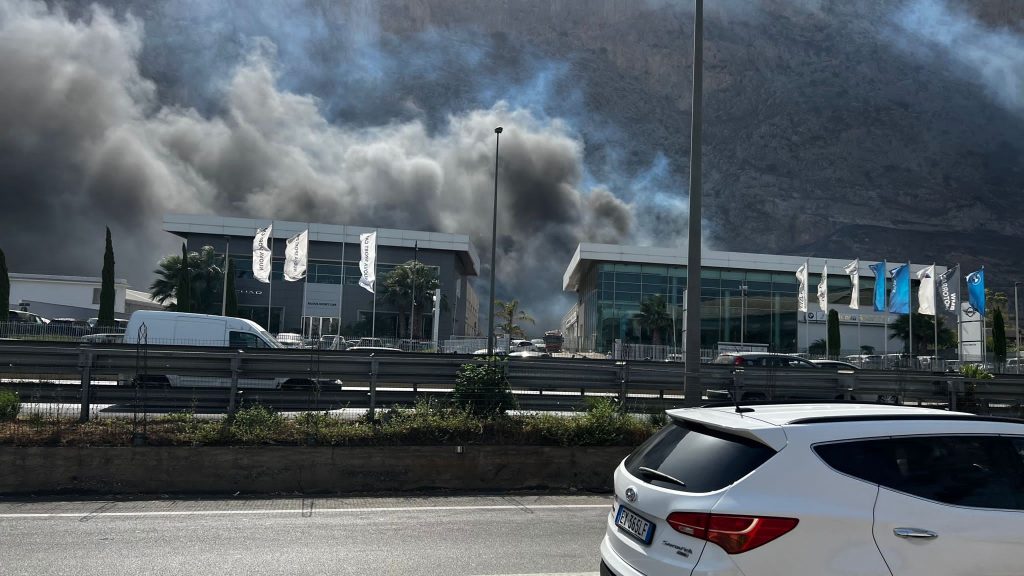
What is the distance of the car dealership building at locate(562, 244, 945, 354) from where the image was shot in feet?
203

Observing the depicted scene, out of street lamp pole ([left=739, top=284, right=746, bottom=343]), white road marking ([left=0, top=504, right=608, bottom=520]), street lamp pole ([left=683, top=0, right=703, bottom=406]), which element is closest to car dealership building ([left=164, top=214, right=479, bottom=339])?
street lamp pole ([left=739, top=284, right=746, bottom=343])

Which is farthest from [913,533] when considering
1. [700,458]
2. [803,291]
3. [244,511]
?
[803,291]

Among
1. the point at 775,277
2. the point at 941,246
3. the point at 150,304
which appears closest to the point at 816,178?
the point at 941,246

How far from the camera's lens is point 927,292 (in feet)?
134

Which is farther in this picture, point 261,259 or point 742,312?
point 742,312

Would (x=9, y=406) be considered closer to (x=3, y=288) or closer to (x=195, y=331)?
(x=195, y=331)

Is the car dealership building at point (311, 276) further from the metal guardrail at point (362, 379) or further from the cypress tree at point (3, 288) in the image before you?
the metal guardrail at point (362, 379)

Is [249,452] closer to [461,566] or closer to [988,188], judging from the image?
[461,566]

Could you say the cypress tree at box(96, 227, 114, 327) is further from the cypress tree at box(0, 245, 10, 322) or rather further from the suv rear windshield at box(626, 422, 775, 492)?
the suv rear windshield at box(626, 422, 775, 492)

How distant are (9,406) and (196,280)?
2001 inches

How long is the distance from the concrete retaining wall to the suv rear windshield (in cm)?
583

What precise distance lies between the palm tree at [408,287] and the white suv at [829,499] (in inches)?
2259

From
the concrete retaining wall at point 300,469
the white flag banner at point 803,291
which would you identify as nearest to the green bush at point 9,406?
the concrete retaining wall at point 300,469

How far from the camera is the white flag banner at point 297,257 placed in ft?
126
